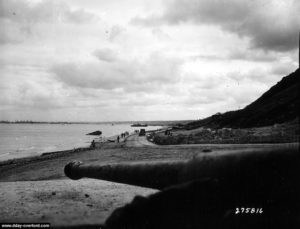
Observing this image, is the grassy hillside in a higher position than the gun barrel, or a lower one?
higher

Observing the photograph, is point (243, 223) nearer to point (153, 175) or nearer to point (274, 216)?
point (274, 216)

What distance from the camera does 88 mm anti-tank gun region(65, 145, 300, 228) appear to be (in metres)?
2.60

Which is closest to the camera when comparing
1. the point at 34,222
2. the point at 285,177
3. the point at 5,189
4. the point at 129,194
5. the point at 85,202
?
the point at 285,177

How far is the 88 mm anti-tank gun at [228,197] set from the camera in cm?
260

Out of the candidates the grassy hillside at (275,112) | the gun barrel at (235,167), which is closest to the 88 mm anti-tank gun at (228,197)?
the gun barrel at (235,167)

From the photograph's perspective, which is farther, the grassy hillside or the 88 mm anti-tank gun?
the grassy hillside

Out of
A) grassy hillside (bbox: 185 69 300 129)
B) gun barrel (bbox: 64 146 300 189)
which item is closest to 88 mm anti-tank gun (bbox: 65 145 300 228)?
gun barrel (bbox: 64 146 300 189)

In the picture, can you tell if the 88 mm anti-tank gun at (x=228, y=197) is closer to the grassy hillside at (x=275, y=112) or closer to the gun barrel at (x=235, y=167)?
the gun barrel at (x=235, y=167)

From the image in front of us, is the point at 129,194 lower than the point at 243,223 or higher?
lower

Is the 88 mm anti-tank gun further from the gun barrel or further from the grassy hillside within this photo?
the grassy hillside

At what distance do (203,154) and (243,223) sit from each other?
0.77m

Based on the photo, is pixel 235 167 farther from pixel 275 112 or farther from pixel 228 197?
pixel 275 112

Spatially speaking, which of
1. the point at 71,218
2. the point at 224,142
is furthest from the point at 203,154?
the point at 224,142

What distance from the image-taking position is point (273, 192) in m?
2.84
